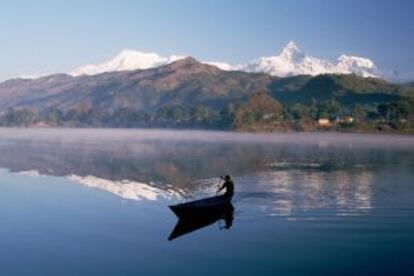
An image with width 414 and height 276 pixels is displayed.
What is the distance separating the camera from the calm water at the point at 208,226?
87.2 feet

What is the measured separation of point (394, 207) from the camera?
134 feet

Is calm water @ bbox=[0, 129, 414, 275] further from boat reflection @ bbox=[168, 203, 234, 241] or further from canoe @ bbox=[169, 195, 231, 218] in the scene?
canoe @ bbox=[169, 195, 231, 218]

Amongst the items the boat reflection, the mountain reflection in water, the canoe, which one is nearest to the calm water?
the mountain reflection in water

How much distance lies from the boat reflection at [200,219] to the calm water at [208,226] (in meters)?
0.37

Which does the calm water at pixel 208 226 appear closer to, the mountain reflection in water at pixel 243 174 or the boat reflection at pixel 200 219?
the mountain reflection in water at pixel 243 174

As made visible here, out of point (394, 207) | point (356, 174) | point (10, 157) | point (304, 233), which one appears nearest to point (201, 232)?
point (304, 233)

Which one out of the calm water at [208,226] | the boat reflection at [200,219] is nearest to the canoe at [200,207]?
the boat reflection at [200,219]

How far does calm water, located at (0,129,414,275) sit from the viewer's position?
2659 cm

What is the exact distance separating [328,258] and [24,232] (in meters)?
17.9

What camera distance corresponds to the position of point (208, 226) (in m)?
35.2

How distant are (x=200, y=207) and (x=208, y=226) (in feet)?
4.93

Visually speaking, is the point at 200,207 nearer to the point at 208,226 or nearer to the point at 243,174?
the point at 208,226

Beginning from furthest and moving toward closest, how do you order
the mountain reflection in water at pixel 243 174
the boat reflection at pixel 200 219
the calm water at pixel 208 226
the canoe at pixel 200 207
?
the mountain reflection in water at pixel 243 174, the canoe at pixel 200 207, the boat reflection at pixel 200 219, the calm water at pixel 208 226

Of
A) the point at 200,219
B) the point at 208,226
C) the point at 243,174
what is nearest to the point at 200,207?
the point at 200,219
